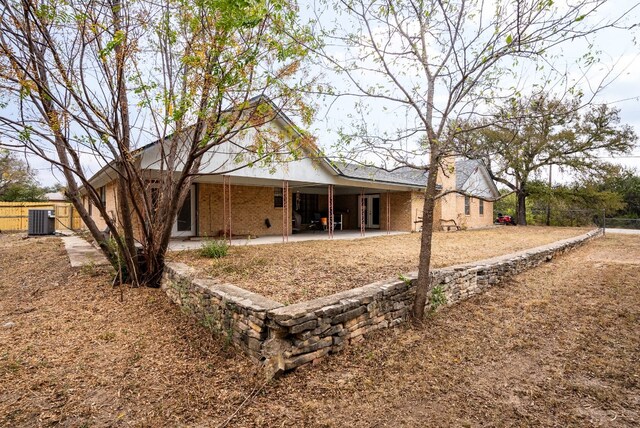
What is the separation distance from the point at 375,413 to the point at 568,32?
4.20 metres

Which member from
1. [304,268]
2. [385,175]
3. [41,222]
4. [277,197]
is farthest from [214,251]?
[41,222]

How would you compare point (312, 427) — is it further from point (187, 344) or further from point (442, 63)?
point (442, 63)

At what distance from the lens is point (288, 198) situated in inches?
563

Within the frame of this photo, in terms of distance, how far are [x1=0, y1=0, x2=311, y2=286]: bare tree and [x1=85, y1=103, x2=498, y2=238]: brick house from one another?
1.61 metres

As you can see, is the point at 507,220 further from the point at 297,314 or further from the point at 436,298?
the point at 297,314

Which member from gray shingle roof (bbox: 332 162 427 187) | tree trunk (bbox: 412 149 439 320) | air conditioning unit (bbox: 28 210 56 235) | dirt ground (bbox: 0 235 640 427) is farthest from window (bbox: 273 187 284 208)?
tree trunk (bbox: 412 149 439 320)

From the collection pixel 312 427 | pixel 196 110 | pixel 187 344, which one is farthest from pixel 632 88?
pixel 187 344

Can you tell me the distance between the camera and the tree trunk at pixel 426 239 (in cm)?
418

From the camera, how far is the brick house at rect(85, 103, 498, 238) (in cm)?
976

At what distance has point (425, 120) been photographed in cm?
417

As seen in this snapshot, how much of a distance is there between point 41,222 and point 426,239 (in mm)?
15564

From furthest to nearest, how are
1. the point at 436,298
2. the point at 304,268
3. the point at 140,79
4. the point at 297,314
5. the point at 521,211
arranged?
1. the point at 521,211
2. the point at 304,268
3. the point at 436,298
4. the point at 140,79
5. the point at 297,314

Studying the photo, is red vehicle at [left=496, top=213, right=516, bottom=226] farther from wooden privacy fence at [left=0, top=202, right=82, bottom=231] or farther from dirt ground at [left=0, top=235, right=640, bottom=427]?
wooden privacy fence at [left=0, top=202, right=82, bottom=231]

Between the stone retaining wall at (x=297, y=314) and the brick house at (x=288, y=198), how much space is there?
111 inches
